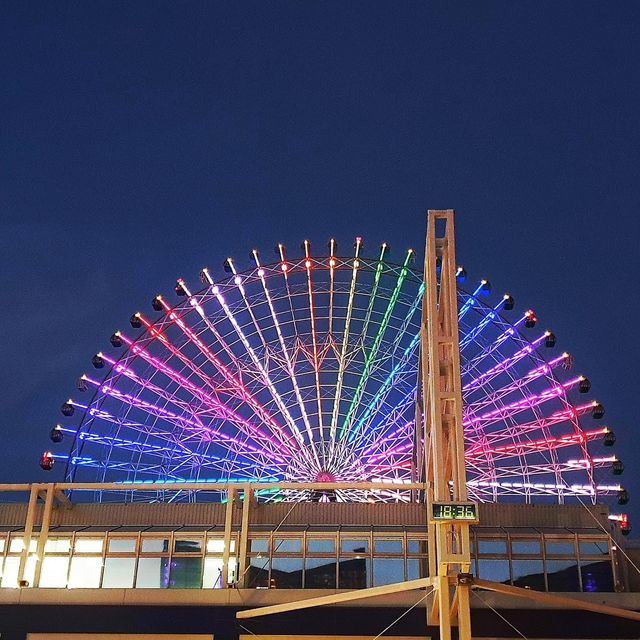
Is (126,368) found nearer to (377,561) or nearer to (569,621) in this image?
(377,561)

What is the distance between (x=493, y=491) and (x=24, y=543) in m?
24.9

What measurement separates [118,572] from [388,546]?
11.4 meters

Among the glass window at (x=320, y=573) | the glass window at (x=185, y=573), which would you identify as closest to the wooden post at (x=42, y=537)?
the glass window at (x=185, y=573)

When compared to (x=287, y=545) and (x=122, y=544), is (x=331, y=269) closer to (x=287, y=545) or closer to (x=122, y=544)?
(x=287, y=545)

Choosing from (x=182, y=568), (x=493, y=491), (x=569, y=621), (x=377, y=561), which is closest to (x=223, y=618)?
(x=182, y=568)

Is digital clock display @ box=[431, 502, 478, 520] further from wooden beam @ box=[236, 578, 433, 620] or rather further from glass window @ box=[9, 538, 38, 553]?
glass window @ box=[9, 538, 38, 553]

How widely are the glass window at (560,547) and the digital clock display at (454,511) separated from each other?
53.6 feet

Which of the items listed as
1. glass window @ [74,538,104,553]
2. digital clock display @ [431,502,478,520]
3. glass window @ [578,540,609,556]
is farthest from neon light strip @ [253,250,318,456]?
digital clock display @ [431,502,478,520]

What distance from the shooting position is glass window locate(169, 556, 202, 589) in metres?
40.5

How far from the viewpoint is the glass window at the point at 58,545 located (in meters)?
41.4

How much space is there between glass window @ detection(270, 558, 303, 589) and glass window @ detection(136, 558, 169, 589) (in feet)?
15.1

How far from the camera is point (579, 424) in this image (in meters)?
50.6

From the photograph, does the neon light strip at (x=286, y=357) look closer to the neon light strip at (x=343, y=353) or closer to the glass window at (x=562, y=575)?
the neon light strip at (x=343, y=353)

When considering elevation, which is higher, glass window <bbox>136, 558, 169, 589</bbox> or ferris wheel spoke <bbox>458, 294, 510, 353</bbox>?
ferris wheel spoke <bbox>458, 294, 510, 353</bbox>
